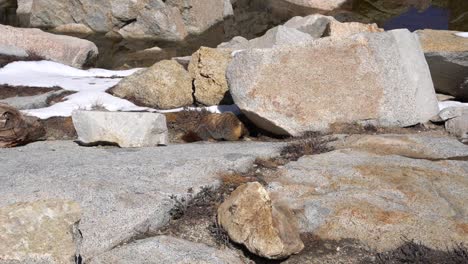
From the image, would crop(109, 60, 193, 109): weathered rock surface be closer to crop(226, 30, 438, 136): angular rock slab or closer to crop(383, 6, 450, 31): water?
crop(226, 30, 438, 136): angular rock slab

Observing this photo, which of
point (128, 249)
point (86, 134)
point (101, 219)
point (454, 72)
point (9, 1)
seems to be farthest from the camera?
point (9, 1)

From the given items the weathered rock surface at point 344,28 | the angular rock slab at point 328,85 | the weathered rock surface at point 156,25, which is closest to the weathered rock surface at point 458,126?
the angular rock slab at point 328,85

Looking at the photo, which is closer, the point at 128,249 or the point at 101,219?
the point at 128,249

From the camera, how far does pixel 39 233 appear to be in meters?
4.46

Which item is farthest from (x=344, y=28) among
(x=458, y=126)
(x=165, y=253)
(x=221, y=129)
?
(x=165, y=253)

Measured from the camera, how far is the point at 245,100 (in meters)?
10.2

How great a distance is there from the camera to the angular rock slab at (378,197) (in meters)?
5.87

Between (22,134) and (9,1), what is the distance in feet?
94.9

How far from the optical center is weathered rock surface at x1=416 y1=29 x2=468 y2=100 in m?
12.3

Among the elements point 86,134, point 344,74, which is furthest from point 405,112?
point 86,134

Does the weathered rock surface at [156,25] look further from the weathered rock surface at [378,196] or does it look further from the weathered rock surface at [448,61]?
the weathered rock surface at [378,196]

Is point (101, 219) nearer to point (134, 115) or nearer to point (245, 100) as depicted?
point (134, 115)

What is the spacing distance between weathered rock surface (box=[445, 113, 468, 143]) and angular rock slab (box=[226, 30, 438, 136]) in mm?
494

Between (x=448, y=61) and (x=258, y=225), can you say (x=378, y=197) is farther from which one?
(x=448, y=61)
